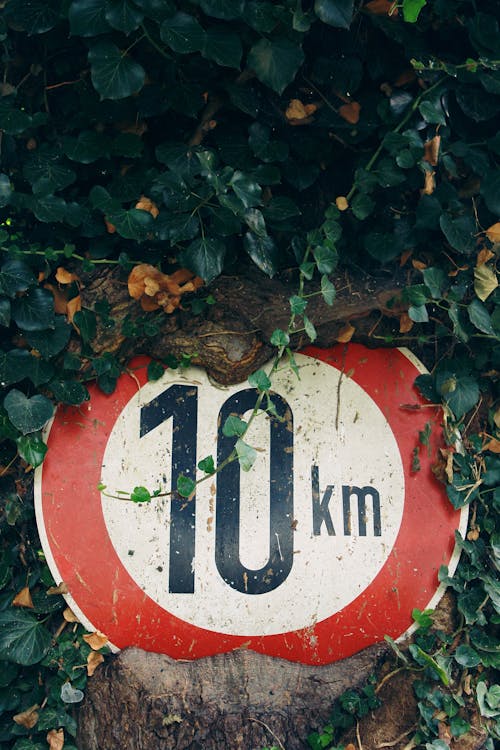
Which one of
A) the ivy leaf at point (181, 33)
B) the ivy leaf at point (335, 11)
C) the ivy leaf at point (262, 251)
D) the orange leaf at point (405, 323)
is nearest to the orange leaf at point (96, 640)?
the ivy leaf at point (262, 251)

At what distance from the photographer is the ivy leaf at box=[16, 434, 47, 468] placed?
5.23ft

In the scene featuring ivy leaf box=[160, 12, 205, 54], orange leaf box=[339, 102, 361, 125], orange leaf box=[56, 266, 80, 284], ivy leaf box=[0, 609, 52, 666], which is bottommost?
ivy leaf box=[0, 609, 52, 666]

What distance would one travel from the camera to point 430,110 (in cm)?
155

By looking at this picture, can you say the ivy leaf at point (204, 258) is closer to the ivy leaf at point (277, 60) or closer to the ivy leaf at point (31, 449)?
the ivy leaf at point (277, 60)

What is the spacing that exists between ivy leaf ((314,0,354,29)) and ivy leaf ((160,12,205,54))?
0.80 ft

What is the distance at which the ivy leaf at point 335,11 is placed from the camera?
1.42 m

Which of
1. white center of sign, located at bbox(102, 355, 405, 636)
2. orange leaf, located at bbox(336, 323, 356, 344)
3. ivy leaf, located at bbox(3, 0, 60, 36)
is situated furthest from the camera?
orange leaf, located at bbox(336, 323, 356, 344)

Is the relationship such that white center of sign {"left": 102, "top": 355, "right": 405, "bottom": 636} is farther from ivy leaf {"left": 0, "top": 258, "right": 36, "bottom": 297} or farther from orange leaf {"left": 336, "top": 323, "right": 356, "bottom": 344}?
ivy leaf {"left": 0, "top": 258, "right": 36, "bottom": 297}

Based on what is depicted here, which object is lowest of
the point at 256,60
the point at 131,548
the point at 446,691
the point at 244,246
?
the point at 446,691

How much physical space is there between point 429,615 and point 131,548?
72 centimetres

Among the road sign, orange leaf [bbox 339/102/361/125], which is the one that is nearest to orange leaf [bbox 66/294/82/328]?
the road sign

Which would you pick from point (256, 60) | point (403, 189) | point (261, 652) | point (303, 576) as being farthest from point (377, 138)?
point (261, 652)

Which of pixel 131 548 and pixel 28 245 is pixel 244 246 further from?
pixel 131 548

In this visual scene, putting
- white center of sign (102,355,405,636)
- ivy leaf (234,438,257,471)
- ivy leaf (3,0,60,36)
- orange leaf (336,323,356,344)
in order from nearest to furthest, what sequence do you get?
ivy leaf (234,438,257,471) < ivy leaf (3,0,60,36) < white center of sign (102,355,405,636) < orange leaf (336,323,356,344)
